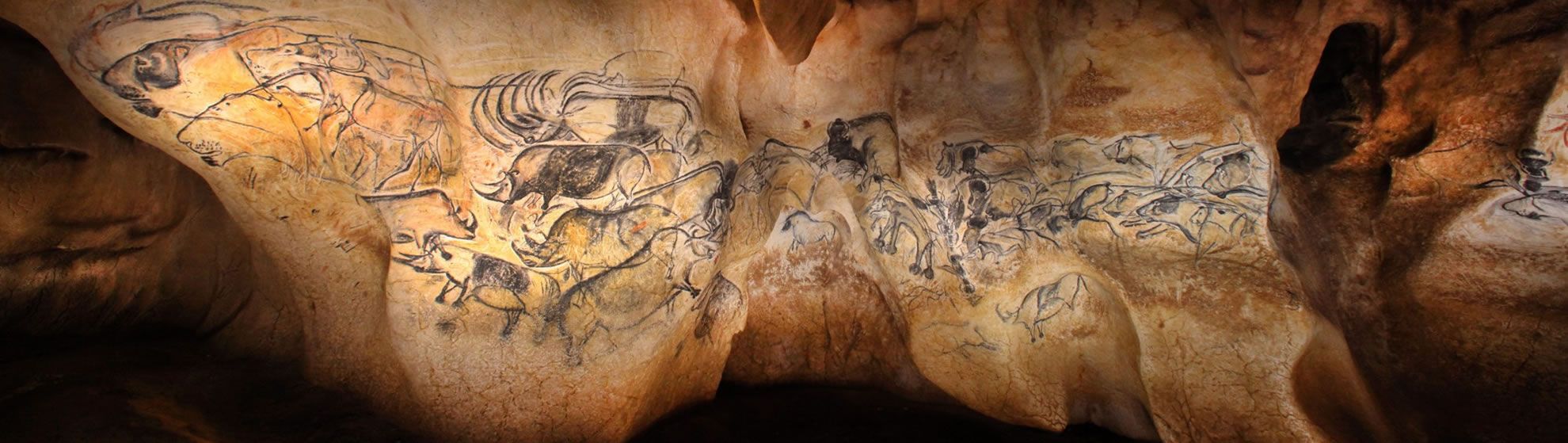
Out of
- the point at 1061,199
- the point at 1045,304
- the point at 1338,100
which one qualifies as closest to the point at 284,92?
the point at 1061,199

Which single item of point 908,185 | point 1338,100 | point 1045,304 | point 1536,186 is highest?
point 1338,100

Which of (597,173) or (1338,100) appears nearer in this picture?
(597,173)

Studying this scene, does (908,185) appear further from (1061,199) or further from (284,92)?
(284,92)

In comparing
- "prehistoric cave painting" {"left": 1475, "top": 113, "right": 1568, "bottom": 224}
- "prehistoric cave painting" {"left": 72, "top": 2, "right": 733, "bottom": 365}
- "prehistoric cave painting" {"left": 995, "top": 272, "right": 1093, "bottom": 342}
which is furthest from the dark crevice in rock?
"prehistoric cave painting" {"left": 72, "top": 2, "right": 733, "bottom": 365}

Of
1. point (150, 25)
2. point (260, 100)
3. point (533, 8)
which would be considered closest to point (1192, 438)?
point (533, 8)

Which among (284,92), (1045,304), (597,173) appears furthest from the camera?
(1045,304)

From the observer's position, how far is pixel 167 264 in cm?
386

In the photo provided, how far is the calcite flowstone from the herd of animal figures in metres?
0.01

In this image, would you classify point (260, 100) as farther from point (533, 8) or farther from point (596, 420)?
point (596, 420)

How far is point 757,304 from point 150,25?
3.20 m

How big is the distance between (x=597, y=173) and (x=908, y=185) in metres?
1.63

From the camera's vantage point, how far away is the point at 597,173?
303cm

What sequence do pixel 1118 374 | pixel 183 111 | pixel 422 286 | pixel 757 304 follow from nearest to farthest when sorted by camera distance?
pixel 183 111, pixel 422 286, pixel 1118 374, pixel 757 304

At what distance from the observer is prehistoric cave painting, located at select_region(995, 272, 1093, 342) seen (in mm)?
3771
